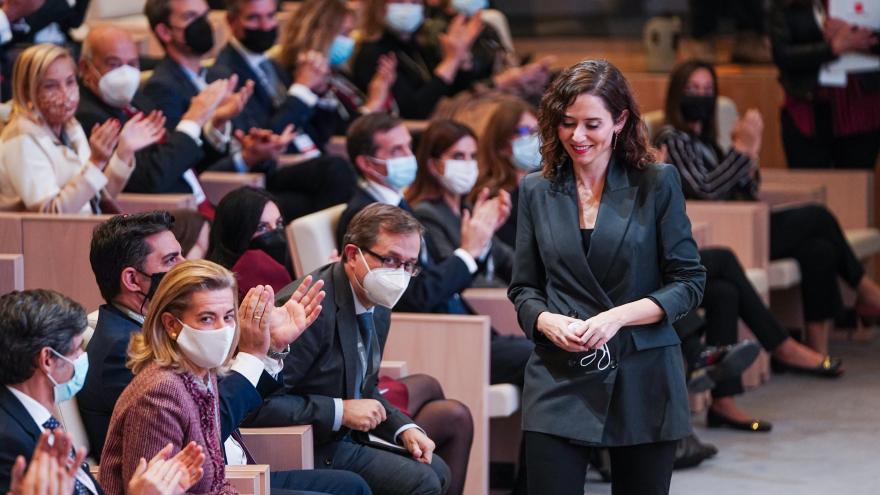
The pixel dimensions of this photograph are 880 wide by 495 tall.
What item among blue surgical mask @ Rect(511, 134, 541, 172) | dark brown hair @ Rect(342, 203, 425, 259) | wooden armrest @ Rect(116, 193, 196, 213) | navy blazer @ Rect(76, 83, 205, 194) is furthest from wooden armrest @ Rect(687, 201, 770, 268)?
dark brown hair @ Rect(342, 203, 425, 259)

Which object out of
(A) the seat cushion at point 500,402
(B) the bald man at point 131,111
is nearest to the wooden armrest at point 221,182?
(B) the bald man at point 131,111

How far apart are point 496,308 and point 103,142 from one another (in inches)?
52.0

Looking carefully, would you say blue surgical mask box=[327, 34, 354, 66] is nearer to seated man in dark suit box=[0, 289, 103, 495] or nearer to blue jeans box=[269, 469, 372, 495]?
blue jeans box=[269, 469, 372, 495]

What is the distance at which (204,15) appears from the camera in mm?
5258

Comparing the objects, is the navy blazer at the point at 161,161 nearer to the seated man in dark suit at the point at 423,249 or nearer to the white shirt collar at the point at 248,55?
the seated man in dark suit at the point at 423,249

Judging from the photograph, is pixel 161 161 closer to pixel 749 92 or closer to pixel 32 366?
pixel 32 366

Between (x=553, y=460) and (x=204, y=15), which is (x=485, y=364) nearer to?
(x=553, y=460)

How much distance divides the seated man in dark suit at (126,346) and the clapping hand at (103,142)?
90cm

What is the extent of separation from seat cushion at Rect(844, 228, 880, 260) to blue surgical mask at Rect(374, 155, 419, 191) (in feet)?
7.82

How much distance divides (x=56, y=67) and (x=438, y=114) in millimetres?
2260

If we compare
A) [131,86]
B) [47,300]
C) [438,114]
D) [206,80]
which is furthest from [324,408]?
[438,114]

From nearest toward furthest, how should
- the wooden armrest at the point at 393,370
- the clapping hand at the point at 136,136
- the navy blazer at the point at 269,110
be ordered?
the wooden armrest at the point at 393,370 → the clapping hand at the point at 136,136 → the navy blazer at the point at 269,110

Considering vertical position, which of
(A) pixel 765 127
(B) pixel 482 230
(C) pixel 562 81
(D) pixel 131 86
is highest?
(C) pixel 562 81

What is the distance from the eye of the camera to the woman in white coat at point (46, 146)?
13.7 ft
